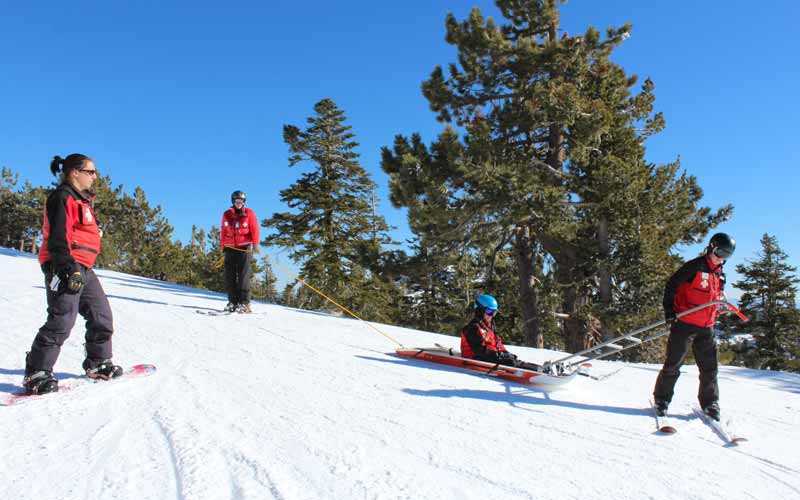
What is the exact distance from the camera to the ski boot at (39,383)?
130 inches

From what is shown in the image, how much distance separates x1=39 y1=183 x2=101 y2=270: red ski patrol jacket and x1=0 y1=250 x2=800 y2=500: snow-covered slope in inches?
42.5

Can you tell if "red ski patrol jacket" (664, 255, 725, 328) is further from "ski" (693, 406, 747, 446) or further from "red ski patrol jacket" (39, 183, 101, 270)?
"red ski patrol jacket" (39, 183, 101, 270)

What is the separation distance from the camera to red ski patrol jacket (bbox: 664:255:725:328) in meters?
4.10

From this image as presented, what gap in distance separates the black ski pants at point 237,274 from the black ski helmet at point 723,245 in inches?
278

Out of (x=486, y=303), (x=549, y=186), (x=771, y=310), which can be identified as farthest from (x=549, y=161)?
(x=771, y=310)

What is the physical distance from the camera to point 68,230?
134 inches

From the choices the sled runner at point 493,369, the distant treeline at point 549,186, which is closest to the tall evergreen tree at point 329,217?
the distant treeline at point 549,186

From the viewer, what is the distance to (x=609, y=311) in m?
13.0

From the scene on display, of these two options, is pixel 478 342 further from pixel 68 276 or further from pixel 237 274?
pixel 237 274

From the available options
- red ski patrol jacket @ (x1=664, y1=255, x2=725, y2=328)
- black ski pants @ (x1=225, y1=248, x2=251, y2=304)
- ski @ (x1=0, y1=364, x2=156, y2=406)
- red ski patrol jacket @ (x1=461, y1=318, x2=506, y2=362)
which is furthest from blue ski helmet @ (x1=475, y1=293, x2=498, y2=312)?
black ski pants @ (x1=225, y1=248, x2=251, y2=304)

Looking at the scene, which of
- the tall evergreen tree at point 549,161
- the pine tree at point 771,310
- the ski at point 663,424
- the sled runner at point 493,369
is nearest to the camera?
the ski at point 663,424

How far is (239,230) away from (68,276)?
16.0ft

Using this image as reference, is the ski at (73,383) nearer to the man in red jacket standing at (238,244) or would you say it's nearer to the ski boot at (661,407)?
the man in red jacket standing at (238,244)

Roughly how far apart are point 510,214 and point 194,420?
10.9 m
